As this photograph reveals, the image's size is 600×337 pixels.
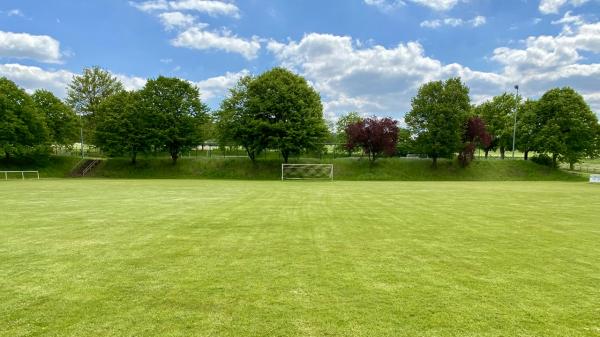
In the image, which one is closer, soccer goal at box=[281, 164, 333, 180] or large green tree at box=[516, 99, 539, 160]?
soccer goal at box=[281, 164, 333, 180]

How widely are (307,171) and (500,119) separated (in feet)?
132

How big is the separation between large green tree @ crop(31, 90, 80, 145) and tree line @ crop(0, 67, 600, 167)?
5.4 inches

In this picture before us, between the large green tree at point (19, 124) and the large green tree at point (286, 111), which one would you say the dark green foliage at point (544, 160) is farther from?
the large green tree at point (19, 124)

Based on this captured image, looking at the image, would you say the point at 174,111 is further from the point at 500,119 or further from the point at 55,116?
the point at 500,119

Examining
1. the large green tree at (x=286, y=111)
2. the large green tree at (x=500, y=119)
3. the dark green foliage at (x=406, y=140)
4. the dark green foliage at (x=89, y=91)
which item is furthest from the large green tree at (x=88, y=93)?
the large green tree at (x=500, y=119)

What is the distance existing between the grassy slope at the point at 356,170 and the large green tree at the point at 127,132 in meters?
3.46

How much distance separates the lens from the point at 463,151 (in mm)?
52344

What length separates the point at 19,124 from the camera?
154ft

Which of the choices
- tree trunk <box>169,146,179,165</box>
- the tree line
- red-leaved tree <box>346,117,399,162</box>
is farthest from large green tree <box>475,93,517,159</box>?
tree trunk <box>169,146,179,165</box>

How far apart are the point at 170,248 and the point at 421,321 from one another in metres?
6.16

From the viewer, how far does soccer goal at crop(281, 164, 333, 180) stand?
49.2 metres

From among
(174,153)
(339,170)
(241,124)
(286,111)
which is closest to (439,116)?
(339,170)

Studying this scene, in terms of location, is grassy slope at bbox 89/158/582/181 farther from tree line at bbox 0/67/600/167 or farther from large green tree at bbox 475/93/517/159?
large green tree at bbox 475/93/517/159

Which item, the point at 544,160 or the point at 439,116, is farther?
the point at 544,160
